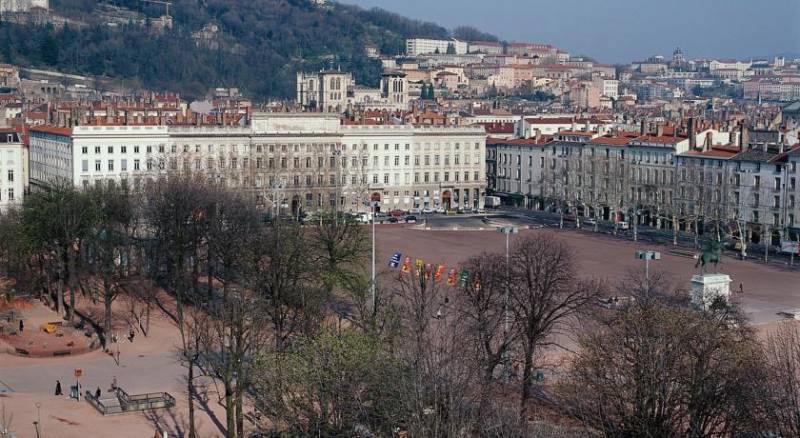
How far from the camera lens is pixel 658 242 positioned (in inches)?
2366

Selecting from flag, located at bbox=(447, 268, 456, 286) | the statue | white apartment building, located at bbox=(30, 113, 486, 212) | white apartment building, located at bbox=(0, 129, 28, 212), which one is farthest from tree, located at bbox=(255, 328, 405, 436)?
white apartment building, located at bbox=(0, 129, 28, 212)

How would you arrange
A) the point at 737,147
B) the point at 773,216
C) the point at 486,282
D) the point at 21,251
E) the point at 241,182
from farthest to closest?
the point at 241,182 < the point at 737,147 < the point at 773,216 < the point at 21,251 < the point at 486,282

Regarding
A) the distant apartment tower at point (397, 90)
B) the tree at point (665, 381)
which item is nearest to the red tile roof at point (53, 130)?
the tree at point (665, 381)

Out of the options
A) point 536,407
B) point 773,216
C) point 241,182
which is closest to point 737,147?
point 773,216

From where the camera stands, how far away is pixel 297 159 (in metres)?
72.4

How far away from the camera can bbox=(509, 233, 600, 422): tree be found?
27.6 meters

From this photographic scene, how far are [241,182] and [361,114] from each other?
52.7ft

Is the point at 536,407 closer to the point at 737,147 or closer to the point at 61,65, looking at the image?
the point at 737,147

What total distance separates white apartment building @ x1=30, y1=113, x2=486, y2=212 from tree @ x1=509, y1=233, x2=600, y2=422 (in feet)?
104

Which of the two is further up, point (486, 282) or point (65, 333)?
point (486, 282)

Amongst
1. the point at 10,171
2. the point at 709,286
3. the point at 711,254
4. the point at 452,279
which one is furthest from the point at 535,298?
the point at 10,171

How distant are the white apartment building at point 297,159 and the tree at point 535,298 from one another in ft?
104

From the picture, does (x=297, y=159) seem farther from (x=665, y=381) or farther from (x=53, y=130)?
(x=665, y=381)

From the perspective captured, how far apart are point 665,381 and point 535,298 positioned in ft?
23.6
